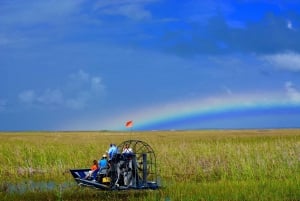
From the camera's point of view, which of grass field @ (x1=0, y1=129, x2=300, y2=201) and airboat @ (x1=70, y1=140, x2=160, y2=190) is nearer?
airboat @ (x1=70, y1=140, x2=160, y2=190)

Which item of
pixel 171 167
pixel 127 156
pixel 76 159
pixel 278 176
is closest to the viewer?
pixel 127 156

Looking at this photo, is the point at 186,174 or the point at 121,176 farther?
the point at 186,174

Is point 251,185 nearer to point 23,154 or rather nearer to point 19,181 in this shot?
point 19,181

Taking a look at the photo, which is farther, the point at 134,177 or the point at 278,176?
the point at 278,176

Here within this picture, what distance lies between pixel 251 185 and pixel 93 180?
5686mm

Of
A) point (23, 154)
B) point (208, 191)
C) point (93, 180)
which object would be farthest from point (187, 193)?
point (23, 154)

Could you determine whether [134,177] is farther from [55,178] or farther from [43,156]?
[43,156]

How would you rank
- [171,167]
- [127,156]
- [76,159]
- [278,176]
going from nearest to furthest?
[127,156] < [278,176] < [171,167] < [76,159]

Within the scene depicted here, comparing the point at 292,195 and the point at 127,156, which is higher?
the point at 127,156

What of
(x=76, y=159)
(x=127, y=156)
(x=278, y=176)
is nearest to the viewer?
(x=127, y=156)

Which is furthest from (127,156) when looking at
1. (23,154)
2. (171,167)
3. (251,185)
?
(23,154)

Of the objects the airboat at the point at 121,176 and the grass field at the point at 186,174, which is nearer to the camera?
the airboat at the point at 121,176

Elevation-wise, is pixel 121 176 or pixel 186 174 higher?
pixel 121 176

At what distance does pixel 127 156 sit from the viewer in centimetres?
1631
